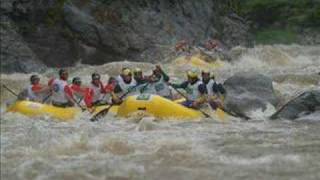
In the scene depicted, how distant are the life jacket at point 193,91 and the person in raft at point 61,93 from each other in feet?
6.57

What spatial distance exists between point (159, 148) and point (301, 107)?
3.80 metres

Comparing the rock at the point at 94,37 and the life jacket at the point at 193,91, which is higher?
the rock at the point at 94,37

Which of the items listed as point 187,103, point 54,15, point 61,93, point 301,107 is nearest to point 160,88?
point 187,103

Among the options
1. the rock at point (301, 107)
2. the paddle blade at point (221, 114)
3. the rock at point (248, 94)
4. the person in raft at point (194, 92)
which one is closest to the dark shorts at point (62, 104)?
the person in raft at point (194, 92)

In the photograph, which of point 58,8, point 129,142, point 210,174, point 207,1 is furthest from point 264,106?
point 207,1

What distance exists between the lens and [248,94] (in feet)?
40.5

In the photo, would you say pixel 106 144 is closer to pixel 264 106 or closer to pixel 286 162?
pixel 286 162

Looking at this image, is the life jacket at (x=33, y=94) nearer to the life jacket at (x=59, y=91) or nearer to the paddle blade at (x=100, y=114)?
the life jacket at (x=59, y=91)

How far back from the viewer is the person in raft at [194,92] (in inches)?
435

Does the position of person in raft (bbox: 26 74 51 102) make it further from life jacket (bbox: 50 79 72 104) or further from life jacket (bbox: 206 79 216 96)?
life jacket (bbox: 206 79 216 96)

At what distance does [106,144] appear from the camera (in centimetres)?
826

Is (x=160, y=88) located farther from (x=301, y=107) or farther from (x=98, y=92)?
(x=301, y=107)

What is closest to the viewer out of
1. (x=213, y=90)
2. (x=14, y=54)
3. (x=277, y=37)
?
(x=213, y=90)

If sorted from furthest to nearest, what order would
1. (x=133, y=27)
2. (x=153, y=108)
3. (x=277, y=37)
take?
(x=277, y=37) < (x=133, y=27) < (x=153, y=108)
